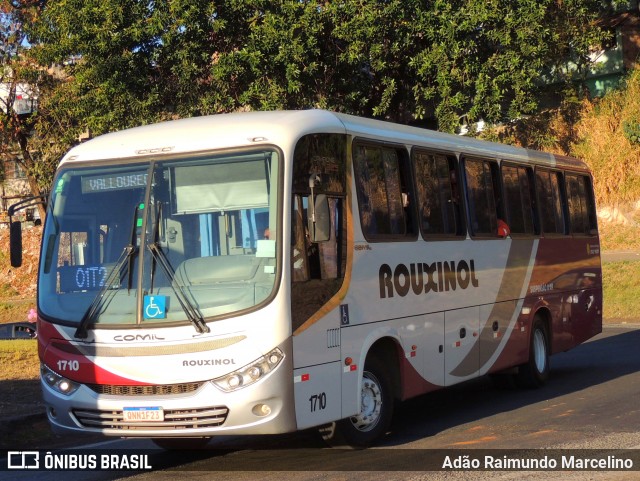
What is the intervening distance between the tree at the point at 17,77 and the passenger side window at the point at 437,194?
24.2 meters

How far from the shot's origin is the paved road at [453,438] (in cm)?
878

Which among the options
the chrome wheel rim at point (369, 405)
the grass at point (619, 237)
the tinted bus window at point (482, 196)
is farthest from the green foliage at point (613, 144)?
the chrome wheel rim at point (369, 405)

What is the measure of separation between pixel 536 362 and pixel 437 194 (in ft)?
12.5

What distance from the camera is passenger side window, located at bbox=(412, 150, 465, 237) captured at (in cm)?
1141

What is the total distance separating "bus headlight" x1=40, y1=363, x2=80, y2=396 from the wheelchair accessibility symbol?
36.7 inches

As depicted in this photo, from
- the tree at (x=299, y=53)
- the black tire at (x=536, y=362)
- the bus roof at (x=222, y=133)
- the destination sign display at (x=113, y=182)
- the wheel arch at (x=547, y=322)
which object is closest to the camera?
the bus roof at (x=222, y=133)

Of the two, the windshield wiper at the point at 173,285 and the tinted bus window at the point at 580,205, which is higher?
the tinted bus window at the point at 580,205

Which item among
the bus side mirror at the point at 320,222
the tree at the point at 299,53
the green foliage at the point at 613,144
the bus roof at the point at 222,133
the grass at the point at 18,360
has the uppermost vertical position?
the tree at the point at 299,53

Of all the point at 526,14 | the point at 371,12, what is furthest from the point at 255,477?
the point at 526,14

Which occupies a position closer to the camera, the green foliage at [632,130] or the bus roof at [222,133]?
the bus roof at [222,133]

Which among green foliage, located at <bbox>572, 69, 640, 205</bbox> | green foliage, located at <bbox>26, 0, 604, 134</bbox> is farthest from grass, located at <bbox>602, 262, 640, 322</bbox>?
green foliage, located at <bbox>572, 69, 640, 205</bbox>

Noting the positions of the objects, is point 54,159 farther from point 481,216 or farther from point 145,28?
point 481,216

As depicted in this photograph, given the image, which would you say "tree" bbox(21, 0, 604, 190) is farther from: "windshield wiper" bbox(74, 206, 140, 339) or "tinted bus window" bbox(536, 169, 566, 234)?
"windshield wiper" bbox(74, 206, 140, 339)

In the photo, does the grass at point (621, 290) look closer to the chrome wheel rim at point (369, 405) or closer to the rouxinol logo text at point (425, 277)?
the rouxinol logo text at point (425, 277)
